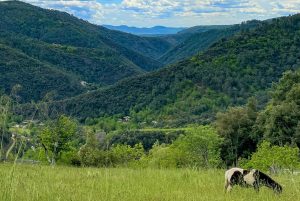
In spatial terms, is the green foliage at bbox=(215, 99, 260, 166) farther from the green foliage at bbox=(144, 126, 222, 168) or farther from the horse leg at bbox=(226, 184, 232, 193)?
the horse leg at bbox=(226, 184, 232, 193)

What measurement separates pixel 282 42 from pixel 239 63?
21895 millimetres

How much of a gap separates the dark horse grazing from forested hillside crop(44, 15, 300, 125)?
126746 mm

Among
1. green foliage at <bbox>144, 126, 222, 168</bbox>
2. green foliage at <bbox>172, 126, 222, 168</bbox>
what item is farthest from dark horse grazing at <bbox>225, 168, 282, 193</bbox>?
green foliage at <bbox>172, 126, 222, 168</bbox>

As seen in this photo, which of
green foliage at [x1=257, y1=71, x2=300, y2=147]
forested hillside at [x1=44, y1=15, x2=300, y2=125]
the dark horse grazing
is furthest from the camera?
forested hillside at [x1=44, y1=15, x2=300, y2=125]

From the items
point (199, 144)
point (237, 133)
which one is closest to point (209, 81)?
point (237, 133)

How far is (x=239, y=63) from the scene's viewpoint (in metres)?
169

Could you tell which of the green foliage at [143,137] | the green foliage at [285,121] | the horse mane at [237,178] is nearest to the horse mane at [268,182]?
the horse mane at [237,178]

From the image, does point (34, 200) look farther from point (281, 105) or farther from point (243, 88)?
point (243, 88)

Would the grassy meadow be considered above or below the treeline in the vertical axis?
above

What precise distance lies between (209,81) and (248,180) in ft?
510

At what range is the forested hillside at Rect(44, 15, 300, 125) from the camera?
149m

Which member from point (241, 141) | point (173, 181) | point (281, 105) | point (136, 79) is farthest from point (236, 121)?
point (136, 79)

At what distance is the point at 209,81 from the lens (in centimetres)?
16175

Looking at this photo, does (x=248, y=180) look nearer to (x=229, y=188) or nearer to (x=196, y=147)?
(x=229, y=188)
